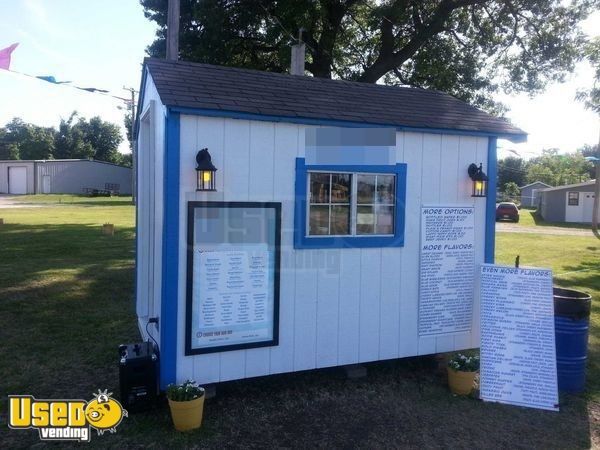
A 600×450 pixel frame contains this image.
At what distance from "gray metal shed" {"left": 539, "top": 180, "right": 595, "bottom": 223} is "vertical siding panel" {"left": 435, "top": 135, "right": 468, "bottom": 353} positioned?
30900 mm

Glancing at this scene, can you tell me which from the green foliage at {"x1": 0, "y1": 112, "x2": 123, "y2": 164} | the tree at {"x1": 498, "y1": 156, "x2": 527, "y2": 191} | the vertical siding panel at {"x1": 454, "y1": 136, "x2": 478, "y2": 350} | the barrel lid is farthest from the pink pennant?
the tree at {"x1": 498, "y1": 156, "x2": 527, "y2": 191}

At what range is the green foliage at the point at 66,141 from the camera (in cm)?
6183

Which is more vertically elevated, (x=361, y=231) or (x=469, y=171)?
(x=469, y=171)

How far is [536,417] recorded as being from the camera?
425cm

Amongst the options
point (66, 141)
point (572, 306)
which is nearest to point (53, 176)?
point (66, 141)

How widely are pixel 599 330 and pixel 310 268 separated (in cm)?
492

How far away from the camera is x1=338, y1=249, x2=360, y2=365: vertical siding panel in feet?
15.6

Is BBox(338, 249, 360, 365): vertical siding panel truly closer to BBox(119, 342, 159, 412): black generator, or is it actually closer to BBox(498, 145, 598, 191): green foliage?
BBox(119, 342, 159, 412): black generator

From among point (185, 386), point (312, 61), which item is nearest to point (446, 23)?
point (312, 61)

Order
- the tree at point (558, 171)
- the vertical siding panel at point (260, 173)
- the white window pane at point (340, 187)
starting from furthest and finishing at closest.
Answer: the tree at point (558, 171) → the white window pane at point (340, 187) → the vertical siding panel at point (260, 173)

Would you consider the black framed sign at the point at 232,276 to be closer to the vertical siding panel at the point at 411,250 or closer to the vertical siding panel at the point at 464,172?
the vertical siding panel at the point at 411,250

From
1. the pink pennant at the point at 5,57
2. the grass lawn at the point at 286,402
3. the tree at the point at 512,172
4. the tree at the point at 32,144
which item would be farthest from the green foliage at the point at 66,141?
the grass lawn at the point at 286,402

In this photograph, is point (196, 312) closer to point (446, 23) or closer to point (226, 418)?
point (226, 418)

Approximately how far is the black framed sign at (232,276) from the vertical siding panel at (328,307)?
46 cm
